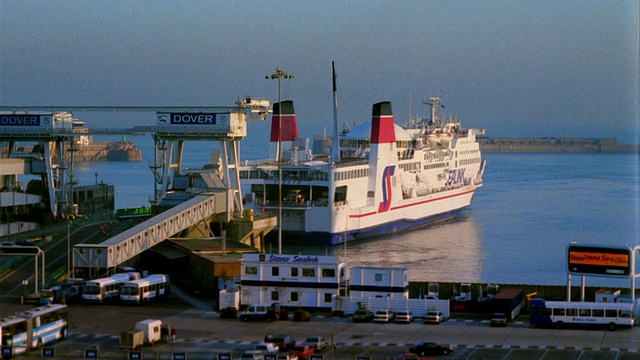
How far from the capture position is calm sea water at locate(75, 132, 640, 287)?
45.3 metres

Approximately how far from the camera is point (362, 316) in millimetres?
26922

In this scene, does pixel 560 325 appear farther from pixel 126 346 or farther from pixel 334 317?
pixel 126 346

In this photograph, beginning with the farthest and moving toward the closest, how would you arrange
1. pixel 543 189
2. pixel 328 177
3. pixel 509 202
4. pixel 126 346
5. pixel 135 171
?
pixel 135 171, pixel 543 189, pixel 509 202, pixel 328 177, pixel 126 346

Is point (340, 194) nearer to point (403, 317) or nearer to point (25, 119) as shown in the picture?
point (25, 119)

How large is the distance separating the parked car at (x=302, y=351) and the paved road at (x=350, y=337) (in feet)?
1.31

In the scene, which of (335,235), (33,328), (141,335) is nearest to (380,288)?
(141,335)

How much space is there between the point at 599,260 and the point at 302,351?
954 cm

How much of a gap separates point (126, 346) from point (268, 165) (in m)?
34.5

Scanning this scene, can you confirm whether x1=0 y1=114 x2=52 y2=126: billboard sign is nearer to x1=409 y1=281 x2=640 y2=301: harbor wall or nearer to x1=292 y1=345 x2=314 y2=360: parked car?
x1=409 y1=281 x2=640 y2=301: harbor wall

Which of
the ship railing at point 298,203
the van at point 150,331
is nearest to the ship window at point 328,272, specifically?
the van at point 150,331

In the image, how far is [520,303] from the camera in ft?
93.3

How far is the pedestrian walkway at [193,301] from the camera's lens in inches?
1152

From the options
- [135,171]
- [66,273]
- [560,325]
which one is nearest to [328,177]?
[66,273]

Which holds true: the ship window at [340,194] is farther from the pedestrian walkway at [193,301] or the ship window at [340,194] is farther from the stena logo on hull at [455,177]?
the pedestrian walkway at [193,301]
